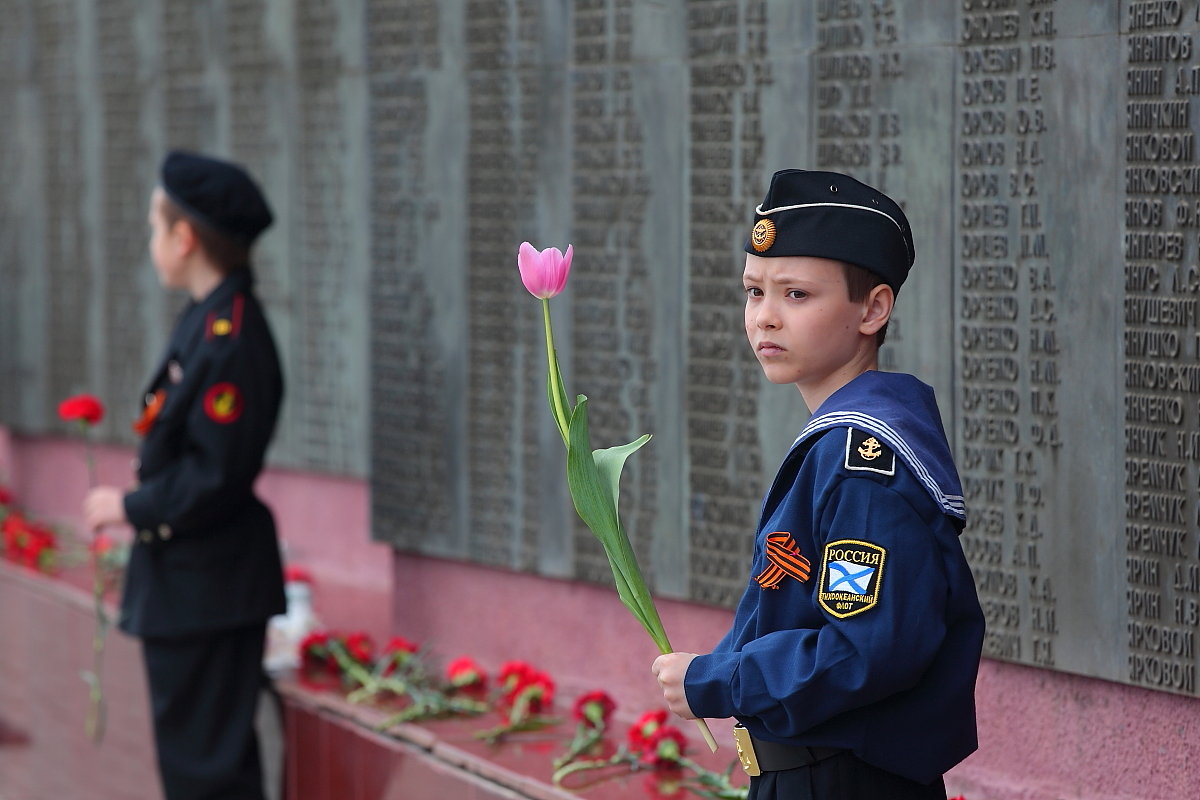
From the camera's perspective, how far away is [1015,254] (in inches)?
123

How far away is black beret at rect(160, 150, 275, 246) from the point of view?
4.07 m

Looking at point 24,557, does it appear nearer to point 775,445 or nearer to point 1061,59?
point 775,445

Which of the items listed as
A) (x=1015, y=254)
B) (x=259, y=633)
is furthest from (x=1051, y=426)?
(x=259, y=633)

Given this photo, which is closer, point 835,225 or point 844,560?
point 844,560

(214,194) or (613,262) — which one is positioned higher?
(214,194)

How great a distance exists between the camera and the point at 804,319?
2.13m

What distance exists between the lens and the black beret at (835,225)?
212cm

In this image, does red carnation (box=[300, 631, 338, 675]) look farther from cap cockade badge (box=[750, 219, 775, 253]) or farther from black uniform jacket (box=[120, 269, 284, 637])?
cap cockade badge (box=[750, 219, 775, 253])

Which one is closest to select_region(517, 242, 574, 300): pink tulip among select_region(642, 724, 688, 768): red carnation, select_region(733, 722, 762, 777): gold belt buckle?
select_region(733, 722, 762, 777): gold belt buckle

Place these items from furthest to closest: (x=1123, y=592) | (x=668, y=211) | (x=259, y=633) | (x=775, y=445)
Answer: (x=259, y=633), (x=668, y=211), (x=775, y=445), (x=1123, y=592)

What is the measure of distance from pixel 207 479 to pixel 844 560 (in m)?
2.29

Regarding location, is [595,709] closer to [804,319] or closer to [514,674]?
[514,674]

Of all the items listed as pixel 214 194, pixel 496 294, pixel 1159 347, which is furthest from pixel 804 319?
pixel 496 294

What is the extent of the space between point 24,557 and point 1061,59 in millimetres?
4672
